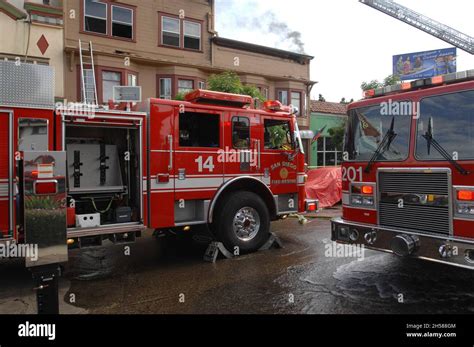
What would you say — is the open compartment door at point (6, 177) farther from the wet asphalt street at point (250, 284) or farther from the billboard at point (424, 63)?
the billboard at point (424, 63)

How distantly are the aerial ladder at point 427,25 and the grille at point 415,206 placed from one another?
2837 centimetres

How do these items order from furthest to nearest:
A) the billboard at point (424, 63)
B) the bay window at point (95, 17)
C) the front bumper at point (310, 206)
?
the billboard at point (424, 63)
the bay window at point (95, 17)
the front bumper at point (310, 206)

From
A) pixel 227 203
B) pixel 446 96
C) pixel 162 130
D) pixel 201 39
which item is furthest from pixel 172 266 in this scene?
pixel 201 39

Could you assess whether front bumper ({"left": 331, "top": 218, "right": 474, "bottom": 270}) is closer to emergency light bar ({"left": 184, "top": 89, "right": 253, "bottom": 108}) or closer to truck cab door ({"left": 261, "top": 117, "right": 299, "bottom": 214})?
truck cab door ({"left": 261, "top": 117, "right": 299, "bottom": 214})

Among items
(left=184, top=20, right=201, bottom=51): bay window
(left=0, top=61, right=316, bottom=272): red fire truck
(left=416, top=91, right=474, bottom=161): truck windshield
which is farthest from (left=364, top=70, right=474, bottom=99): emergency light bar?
(left=184, top=20, right=201, bottom=51): bay window

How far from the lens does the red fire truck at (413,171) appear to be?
4195 mm

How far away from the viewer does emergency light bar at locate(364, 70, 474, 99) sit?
437 centimetres

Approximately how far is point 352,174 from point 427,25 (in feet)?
101

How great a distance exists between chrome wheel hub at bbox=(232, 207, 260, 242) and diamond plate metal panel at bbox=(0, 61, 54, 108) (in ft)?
Answer: 11.1

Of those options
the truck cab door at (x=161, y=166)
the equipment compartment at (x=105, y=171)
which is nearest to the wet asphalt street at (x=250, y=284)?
the truck cab door at (x=161, y=166)

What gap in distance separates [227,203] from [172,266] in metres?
1.36

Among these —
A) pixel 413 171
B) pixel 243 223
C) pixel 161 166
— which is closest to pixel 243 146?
pixel 243 223
